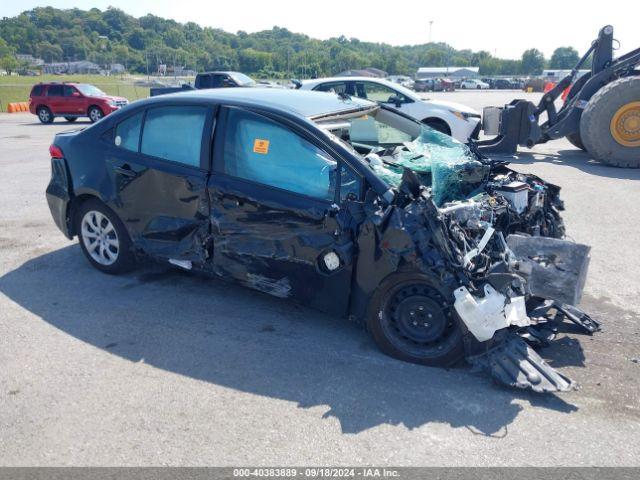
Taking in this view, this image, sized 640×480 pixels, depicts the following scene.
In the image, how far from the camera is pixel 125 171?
507cm

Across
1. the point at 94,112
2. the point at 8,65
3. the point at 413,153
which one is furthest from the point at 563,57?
the point at 413,153

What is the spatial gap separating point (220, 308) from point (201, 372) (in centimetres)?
104

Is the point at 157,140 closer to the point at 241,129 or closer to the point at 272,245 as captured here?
the point at 241,129

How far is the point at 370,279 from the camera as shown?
3934 mm

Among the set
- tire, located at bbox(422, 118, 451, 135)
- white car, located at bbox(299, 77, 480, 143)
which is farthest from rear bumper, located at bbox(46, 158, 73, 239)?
tire, located at bbox(422, 118, 451, 135)

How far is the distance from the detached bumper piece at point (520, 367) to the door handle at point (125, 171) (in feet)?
10.9

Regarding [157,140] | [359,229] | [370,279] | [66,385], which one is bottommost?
[66,385]

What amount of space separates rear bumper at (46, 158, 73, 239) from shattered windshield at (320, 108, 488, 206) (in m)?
2.82

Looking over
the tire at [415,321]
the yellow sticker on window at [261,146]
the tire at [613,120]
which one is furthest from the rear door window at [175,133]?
the tire at [613,120]

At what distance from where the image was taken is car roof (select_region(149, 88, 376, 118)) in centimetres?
456

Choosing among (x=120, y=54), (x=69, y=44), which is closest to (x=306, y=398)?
(x=120, y=54)

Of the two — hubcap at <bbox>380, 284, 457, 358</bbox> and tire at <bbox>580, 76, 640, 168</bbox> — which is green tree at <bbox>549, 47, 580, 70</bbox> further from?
hubcap at <bbox>380, 284, 457, 358</bbox>

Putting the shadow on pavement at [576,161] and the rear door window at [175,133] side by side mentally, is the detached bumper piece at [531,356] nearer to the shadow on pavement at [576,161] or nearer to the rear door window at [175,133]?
the rear door window at [175,133]

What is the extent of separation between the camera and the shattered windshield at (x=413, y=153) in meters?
4.56
